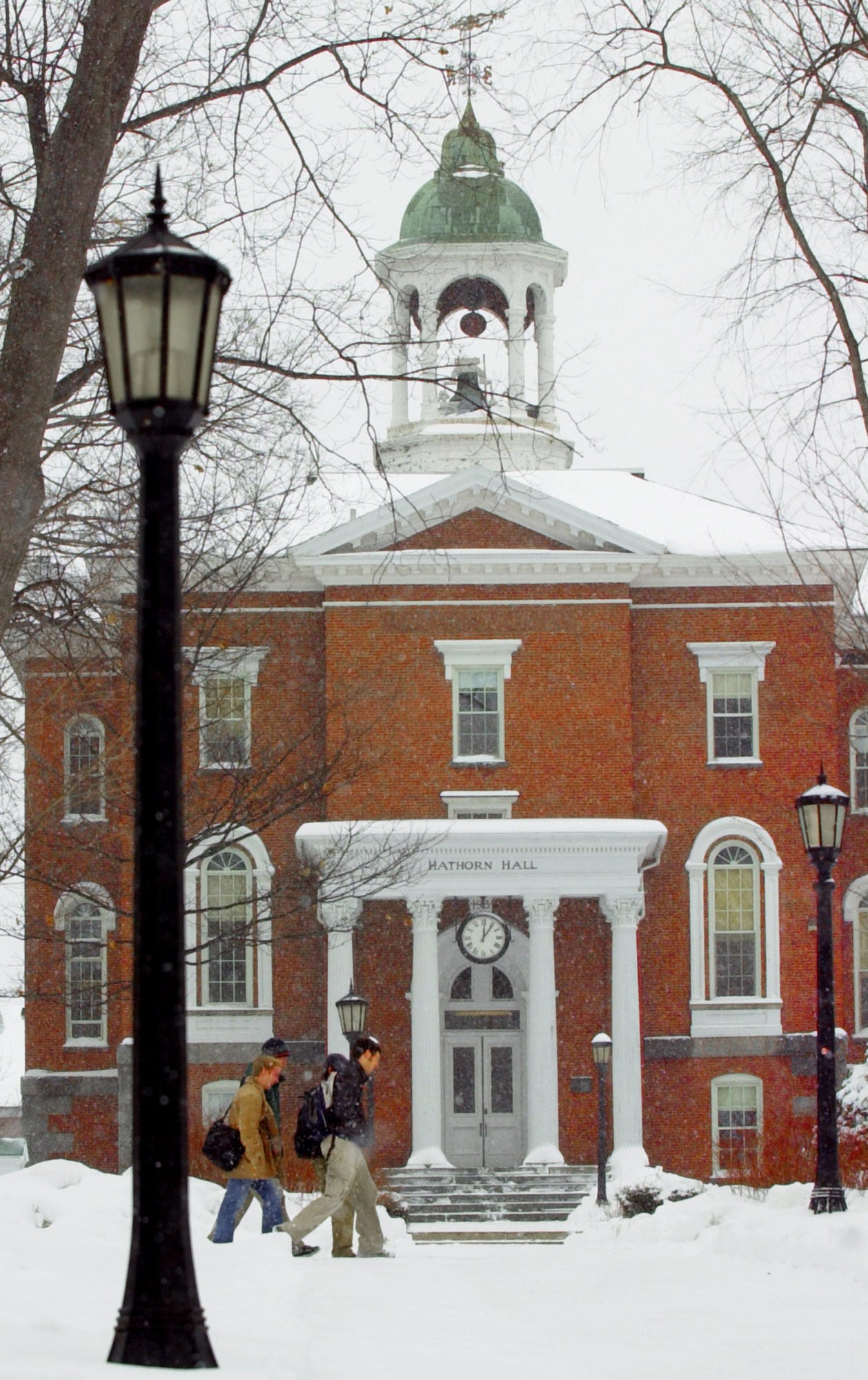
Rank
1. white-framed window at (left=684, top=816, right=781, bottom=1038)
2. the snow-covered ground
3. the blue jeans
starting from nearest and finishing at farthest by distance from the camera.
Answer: the snow-covered ground < the blue jeans < white-framed window at (left=684, top=816, right=781, bottom=1038)

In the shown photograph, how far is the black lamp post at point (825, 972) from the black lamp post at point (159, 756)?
10650mm

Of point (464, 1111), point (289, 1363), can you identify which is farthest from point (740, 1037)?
point (289, 1363)

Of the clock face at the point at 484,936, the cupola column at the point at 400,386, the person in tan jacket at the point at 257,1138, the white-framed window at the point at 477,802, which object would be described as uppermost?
the cupola column at the point at 400,386

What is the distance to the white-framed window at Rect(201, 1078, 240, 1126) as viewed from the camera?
3709 centimetres

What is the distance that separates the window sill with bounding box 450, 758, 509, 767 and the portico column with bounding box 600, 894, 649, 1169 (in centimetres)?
303

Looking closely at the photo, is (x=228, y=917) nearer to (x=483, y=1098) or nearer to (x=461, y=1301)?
(x=483, y=1098)

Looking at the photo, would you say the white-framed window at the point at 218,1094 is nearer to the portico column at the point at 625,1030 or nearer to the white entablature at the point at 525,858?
the white entablature at the point at 525,858

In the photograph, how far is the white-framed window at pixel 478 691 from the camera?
37531mm

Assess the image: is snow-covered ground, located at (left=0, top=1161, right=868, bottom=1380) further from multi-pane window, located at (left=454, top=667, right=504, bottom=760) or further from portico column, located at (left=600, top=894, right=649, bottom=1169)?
multi-pane window, located at (left=454, top=667, right=504, bottom=760)

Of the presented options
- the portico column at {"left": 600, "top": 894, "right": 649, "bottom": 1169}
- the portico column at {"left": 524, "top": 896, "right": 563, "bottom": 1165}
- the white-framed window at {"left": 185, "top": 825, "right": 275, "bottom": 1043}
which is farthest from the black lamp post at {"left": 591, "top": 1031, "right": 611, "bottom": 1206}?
the white-framed window at {"left": 185, "top": 825, "right": 275, "bottom": 1043}

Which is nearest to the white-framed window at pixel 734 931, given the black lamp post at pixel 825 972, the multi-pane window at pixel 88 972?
the multi-pane window at pixel 88 972

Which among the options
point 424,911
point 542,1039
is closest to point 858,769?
point 542,1039

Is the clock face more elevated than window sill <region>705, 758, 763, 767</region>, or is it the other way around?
window sill <region>705, 758, 763, 767</region>

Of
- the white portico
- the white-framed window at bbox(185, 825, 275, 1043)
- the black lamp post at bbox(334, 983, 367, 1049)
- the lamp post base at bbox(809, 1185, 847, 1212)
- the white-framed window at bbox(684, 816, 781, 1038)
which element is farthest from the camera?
the white-framed window at bbox(185, 825, 275, 1043)
